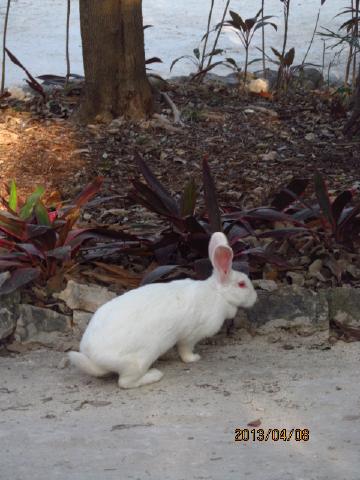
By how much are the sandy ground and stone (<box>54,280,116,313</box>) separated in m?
0.26

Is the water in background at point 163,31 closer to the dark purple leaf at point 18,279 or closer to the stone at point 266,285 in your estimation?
the dark purple leaf at point 18,279

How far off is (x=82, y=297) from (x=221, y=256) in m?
0.77

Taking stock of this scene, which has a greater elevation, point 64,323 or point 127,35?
point 127,35

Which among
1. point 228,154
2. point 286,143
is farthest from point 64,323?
point 286,143

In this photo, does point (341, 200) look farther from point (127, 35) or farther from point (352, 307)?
point (127, 35)

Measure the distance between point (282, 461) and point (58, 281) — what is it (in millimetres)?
1679

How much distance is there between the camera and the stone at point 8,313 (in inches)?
163

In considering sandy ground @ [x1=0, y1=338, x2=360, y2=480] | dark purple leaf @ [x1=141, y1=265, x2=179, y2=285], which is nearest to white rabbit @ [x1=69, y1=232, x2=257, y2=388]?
sandy ground @ [x1=0, y1=338, x2=360, y2=480]

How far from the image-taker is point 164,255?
4.39 metres

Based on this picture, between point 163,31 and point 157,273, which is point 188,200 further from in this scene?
point 163,31

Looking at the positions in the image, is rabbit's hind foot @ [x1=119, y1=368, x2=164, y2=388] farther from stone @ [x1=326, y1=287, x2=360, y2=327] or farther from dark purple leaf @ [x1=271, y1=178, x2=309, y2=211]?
dark purple leaf @ [x1=271, y1=178, x2=309, y2=211]

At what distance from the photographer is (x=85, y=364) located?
3.61 m

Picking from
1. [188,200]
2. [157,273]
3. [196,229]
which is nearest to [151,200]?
[188,200]
